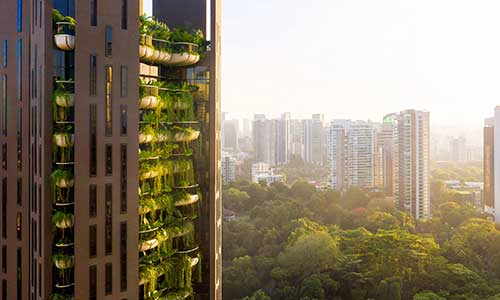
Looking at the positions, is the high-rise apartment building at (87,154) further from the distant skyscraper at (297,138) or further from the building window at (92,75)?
the distant skyscraper at (297,138)

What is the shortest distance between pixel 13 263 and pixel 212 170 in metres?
2.80

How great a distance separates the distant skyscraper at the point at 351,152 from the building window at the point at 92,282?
11.9 meters

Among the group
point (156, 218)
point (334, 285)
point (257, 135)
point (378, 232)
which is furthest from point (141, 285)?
point (257, 135)

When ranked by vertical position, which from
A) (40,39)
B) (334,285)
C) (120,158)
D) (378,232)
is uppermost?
(40,39)

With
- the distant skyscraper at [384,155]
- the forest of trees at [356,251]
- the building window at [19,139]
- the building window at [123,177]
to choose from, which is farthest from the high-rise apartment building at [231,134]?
the building window at [123,177]

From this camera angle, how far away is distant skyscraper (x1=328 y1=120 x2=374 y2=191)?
15.8 meters

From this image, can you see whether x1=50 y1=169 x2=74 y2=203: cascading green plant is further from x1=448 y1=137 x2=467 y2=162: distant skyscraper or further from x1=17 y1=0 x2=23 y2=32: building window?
x1=448 y1=137 x2=467 y2=162: distant skyscraper

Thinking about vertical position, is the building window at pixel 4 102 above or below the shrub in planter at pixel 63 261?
above

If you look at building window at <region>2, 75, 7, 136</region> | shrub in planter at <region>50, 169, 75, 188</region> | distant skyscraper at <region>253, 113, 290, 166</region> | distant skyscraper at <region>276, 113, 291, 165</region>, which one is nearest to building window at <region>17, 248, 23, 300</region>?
shrub in planter at <region>50, 169, 75, 188</region>

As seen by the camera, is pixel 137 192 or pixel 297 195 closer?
pixel 137 192

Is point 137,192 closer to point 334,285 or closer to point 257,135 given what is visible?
point 334,285

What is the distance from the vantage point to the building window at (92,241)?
16.4 feet

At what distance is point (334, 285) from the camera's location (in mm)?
12750

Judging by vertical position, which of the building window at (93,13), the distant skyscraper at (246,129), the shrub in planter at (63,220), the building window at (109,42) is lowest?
the shrub in planter at (63,220)
